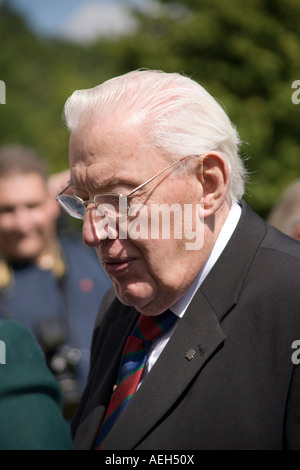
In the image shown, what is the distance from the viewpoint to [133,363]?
2.11m

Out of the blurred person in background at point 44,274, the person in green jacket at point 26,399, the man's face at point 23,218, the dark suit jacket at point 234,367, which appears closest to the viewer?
the person in green jacket at point 26,399

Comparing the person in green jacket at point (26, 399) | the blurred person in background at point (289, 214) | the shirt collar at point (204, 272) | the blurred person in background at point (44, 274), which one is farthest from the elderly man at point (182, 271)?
the blurred person in background at point (44, 274)

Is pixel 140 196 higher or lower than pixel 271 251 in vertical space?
higher

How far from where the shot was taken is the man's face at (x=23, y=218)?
3.96 m

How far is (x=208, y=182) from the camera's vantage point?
2.01 meters

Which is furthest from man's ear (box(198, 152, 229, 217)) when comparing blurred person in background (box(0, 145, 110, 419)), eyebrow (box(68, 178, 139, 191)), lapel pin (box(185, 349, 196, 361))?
blurred person in background (box(0, 145, 110, 419))

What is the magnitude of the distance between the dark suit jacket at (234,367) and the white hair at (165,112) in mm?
308

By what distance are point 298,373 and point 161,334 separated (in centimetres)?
55

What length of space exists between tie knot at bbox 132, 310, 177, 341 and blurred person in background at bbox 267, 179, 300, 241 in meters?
1.19

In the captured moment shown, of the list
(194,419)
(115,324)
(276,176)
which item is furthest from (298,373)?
(276,176)

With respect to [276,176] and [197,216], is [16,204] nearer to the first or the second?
[197,216]

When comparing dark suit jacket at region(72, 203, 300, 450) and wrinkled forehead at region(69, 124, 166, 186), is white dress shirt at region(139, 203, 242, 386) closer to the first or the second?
dark suit jacket at region(72, 203, 300, 450)

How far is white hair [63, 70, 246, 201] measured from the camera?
195cm

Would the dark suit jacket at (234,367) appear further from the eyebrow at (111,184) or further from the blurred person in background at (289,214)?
the blurred person in background at (289,214)
